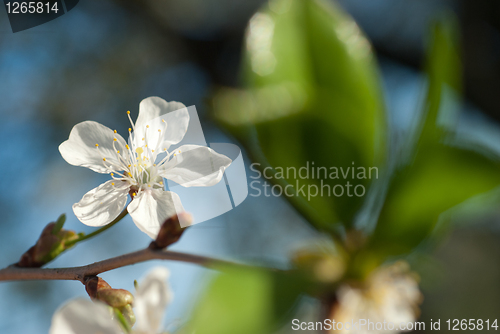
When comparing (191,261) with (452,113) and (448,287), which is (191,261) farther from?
(448,287)

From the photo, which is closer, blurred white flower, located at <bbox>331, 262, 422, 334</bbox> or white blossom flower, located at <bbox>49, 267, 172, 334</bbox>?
white blossom flower, located at <bbox>49, 267, 172, 334</bbox>

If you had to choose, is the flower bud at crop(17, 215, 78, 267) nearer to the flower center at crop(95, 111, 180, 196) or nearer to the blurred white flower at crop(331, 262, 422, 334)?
the flower center at crop(95, 111, 180, 196)

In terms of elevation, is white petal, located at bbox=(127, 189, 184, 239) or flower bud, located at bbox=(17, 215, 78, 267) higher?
white petal, located at bbox=(127, 189, 184, 239)

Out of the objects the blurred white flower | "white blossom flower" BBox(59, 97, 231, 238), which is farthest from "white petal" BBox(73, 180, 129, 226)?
the blurred white flower

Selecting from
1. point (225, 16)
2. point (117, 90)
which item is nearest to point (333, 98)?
point (117, 90)

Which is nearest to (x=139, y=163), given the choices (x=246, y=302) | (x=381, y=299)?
(x=246, y=302)

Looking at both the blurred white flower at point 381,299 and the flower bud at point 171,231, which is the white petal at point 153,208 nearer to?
the flower bud at point 171,231
